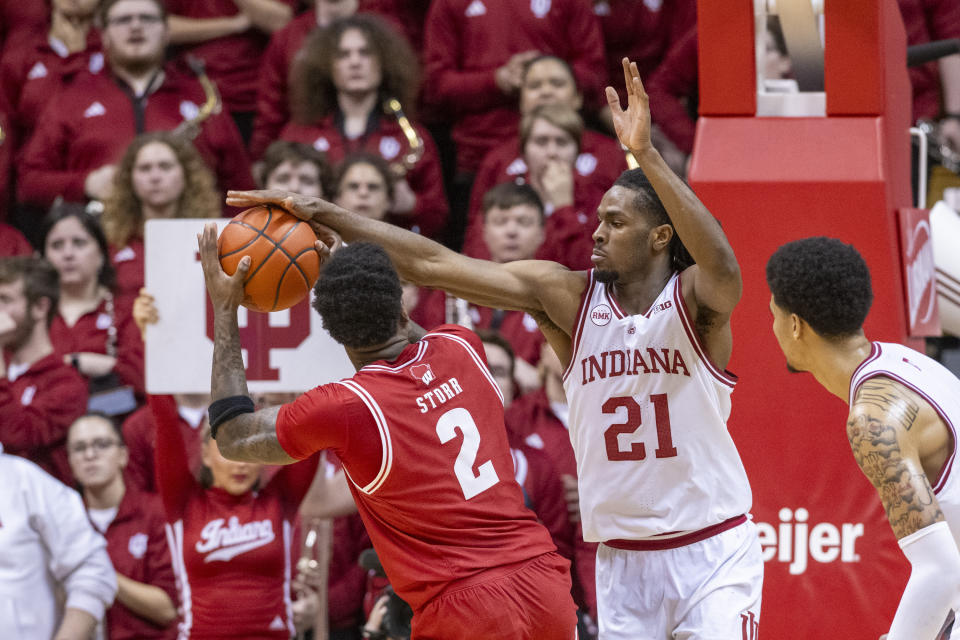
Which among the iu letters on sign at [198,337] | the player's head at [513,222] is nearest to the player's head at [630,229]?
the iu letters on sign at [198,337]

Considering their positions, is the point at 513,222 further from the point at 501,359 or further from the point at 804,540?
the point at 804,540

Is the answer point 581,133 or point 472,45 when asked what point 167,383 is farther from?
point 472,45

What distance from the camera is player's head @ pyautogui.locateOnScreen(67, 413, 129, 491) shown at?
6.99 m

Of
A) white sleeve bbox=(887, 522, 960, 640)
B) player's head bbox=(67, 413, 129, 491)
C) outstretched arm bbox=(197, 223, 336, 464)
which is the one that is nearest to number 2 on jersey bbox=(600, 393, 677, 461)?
white sleeve bbox=(887, 522, 960, 640)

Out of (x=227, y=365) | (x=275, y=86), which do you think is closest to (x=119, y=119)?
(x=275, y=86)

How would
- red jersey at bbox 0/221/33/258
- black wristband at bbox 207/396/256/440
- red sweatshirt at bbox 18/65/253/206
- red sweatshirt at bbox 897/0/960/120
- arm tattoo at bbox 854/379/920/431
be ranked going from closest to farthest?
arm tattoo at bbox 854/379/920/431, black wristband at bbox 207/396/256/440, red jersey at bbox 0/221/33/258, red sweatshirt at bbox 897/0/960/120, red sweatshirt at bbox 18/65/253/206

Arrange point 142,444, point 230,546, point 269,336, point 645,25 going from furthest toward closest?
point 645,25 < point 142,444 < point 230,546 < point 269,336

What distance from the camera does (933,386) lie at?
157 inches

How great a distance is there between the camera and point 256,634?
19.3 ft

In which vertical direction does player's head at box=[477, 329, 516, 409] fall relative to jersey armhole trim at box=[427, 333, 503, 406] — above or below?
below

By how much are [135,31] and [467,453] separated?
552cm

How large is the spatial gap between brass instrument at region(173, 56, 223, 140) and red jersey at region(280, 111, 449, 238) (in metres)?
0.62

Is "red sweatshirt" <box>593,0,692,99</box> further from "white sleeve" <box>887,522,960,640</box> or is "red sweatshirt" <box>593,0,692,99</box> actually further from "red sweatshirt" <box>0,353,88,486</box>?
"white sleeve" <box>887,522,960,640</box>

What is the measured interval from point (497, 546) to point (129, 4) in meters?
5.78
